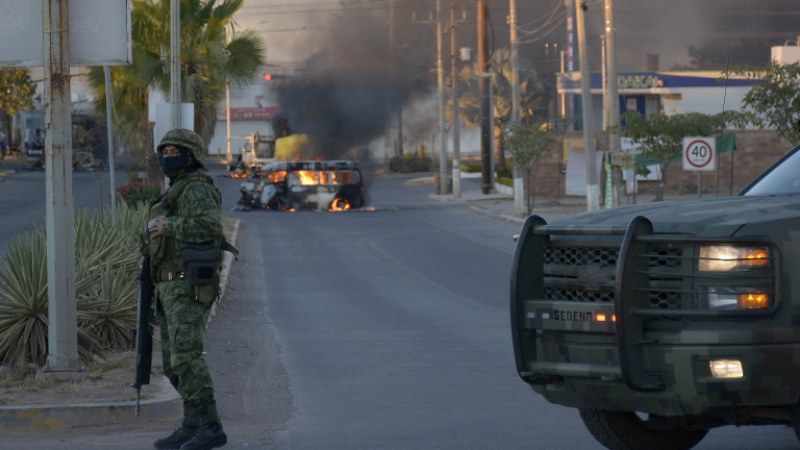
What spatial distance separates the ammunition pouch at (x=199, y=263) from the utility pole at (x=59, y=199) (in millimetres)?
2454

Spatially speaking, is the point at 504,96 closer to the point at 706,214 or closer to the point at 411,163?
the point at 411,163

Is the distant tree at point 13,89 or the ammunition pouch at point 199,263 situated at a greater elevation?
the distant tree at point 13,89

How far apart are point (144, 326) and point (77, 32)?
2.88 metres

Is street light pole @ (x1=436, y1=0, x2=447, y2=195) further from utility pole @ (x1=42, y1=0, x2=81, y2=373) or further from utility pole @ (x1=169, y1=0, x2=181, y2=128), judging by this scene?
utility pole @ (x1=42, y1=0, x2=81, y2=373)

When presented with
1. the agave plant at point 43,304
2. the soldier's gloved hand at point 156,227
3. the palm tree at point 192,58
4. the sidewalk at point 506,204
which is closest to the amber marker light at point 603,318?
the soldier's gloved hand at point 156,227

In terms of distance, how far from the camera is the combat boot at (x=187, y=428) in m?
7.24

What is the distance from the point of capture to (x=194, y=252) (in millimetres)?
7160

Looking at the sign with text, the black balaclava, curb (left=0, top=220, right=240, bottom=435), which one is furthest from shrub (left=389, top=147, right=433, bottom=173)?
the black balaclava

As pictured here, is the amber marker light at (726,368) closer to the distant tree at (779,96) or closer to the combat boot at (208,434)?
the combat boot at (208,434)

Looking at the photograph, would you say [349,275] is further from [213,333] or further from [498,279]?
[213,333]

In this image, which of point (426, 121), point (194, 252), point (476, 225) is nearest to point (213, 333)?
point (194, 252)

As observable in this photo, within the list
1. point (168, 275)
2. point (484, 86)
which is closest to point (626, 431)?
point (168, 275)

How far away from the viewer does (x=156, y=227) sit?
7176mm

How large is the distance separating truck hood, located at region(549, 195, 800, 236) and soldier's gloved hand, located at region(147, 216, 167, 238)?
2.22 m
